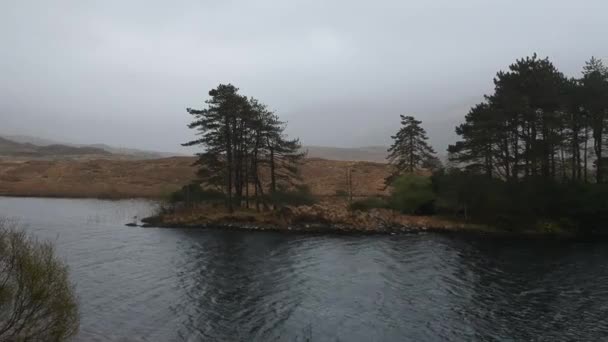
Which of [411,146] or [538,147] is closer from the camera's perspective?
[538,147]

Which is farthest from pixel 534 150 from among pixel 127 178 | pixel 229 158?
pixel 127 178

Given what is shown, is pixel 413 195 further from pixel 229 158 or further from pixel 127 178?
pixel 127 178

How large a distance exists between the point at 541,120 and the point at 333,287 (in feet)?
112

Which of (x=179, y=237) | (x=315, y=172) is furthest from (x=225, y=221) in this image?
(x=315, y=172)

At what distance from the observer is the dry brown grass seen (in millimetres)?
91312

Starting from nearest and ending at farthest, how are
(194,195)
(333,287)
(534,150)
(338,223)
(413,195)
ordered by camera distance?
(333,287), (534,150), (338,223), (413,195), (194,195)

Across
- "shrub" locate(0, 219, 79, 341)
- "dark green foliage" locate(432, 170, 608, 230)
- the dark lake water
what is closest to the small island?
"dark green foliage" locate(432, 170, 608, 230)

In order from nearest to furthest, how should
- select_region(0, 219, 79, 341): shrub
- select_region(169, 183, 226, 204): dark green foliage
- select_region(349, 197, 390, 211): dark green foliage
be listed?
select_region(0, 219, 79, 341): shrub
select_region(349, 197, 390, 211): dark green foliage
select_region(169, 183, 226, 204): dark green foliage

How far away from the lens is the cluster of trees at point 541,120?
159 ft

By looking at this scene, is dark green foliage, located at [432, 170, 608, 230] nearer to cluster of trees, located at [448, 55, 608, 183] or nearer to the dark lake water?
cluster of trees, located at [448, 55, 608, 183]

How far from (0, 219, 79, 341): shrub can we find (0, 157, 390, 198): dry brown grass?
6920cm

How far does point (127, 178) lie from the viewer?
339 feet

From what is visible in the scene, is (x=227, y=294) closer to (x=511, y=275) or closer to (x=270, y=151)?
(x=511, y=275)

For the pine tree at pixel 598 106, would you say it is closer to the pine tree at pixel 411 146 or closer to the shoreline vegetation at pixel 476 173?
the shoreline vegetation at pixel 476 173
